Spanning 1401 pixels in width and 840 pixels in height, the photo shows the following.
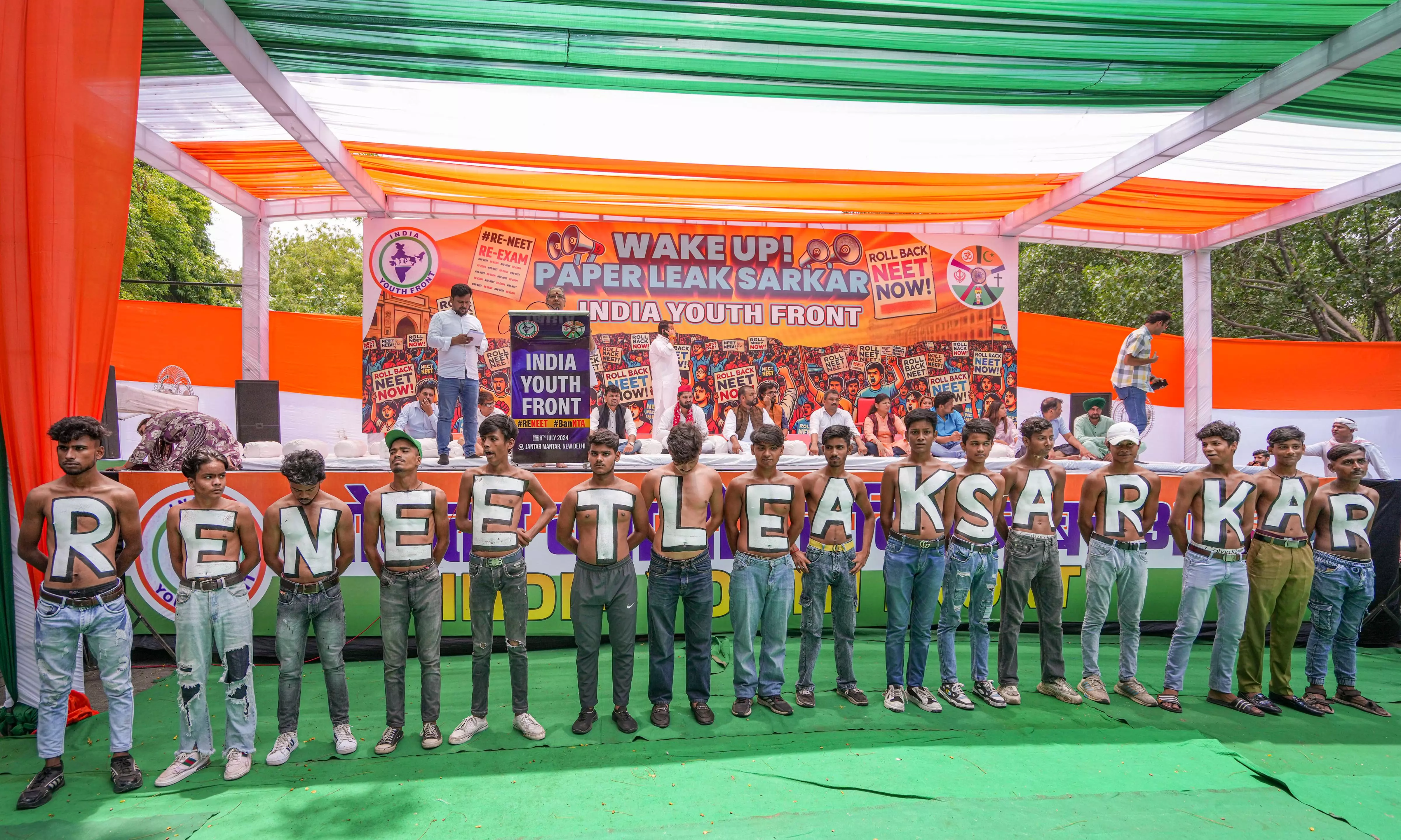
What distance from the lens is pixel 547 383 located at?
240 inches

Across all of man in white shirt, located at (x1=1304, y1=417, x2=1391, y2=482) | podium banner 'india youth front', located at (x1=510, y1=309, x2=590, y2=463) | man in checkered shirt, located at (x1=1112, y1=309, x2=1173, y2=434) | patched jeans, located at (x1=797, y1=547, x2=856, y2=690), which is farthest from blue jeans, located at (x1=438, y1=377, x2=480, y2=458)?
man in white shirt, located at (x1=1304, y1=417, x2=1391, y2=482)

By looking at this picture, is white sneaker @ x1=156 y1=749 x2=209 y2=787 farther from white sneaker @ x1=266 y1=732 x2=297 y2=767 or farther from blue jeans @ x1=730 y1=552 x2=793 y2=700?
blue jeans @ x1=730 y1=552 x2=793 y2=700

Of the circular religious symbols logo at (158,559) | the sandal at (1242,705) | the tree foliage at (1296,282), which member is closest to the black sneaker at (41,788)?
the circular religious symbols logo at (158,559)

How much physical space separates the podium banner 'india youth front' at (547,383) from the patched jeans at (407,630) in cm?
189

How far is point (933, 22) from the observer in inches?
204

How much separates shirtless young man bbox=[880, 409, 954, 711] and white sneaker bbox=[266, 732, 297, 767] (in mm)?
3692

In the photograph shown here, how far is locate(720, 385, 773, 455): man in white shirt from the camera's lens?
29.7ft

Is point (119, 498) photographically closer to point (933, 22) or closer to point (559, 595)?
point (559, 595)

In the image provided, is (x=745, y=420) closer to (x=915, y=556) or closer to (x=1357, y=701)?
(x=915, y=556)

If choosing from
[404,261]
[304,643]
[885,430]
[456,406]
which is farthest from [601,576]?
[404,261]

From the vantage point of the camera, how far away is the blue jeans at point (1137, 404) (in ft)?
28.1

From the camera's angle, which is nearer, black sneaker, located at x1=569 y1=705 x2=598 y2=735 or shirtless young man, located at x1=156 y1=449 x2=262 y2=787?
shirtless young man, located at x1=156 y1=449 x2=262 y2=787

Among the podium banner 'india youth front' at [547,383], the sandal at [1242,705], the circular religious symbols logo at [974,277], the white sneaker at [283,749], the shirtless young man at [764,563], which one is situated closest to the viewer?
the white sneaker at [283,749]

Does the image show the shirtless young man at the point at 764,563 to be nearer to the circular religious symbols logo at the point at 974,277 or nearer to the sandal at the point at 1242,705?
the sandal at the point at 1242,705
